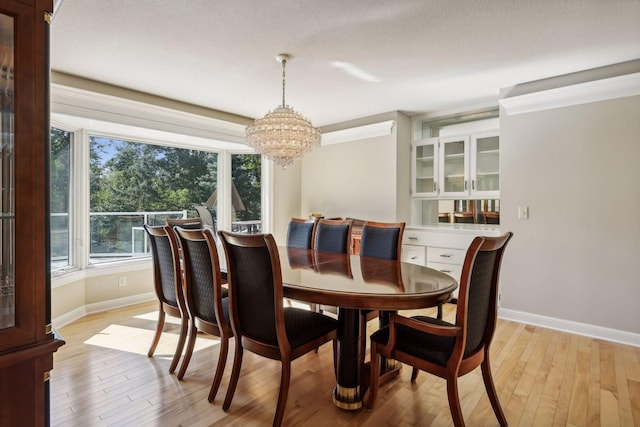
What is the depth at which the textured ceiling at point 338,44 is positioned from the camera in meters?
2.12

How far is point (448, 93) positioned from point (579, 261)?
6.82ft

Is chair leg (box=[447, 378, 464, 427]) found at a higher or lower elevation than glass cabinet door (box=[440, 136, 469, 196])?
lower

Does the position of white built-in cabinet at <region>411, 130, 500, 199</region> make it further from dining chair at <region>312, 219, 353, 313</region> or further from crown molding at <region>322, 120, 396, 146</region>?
dining chair at <region>312, 219, 353, 313</region>

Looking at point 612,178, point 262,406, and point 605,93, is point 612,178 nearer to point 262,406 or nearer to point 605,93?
point 605,93

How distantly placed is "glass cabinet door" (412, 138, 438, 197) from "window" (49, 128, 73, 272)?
4047 millimetres

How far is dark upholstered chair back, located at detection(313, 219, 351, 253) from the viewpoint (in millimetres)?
3057

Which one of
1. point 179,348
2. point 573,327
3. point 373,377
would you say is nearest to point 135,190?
point 179,348

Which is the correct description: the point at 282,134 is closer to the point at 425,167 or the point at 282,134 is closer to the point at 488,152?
the point at 425,167

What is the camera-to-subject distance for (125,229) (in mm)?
4070

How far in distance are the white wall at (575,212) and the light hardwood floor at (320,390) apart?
431 millimetres

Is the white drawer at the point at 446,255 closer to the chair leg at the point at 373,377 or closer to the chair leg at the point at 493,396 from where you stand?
the chair leg at the point at 493,396

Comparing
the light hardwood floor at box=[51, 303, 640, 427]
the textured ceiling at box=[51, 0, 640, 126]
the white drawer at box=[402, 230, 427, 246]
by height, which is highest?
the textured ceiling at box=[51, 0, 640, 126]

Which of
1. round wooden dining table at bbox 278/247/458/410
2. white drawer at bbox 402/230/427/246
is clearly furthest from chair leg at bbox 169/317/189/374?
white drawer at bbox 402/230/427/246

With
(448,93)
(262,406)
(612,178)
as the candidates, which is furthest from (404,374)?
(448,93)
